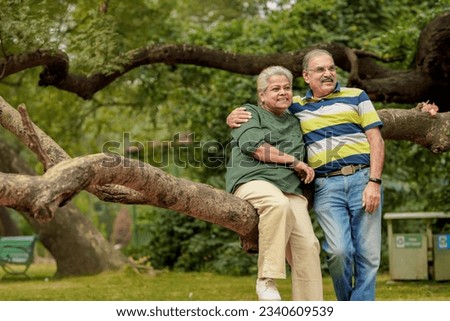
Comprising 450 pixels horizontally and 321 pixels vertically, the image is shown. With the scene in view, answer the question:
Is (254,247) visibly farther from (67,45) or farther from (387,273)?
(387,273)

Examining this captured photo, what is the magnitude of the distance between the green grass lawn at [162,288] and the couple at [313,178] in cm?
477

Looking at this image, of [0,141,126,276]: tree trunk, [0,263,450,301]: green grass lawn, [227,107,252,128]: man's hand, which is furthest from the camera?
[0,141,126,276]: tree trunk

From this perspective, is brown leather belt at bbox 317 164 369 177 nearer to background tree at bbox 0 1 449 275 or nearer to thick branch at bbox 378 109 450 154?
thick branch at bbox 378 109 450 154

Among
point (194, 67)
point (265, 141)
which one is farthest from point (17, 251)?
point (265, 141)

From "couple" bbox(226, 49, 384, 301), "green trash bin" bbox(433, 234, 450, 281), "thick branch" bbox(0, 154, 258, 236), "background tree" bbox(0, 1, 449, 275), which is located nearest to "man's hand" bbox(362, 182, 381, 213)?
"couple" bbox(226, 49, 384, 301)

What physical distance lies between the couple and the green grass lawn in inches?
188

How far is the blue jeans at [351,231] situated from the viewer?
5500 millimetres

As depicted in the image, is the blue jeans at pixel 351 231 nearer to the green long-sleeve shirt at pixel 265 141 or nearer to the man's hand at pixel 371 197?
the man's hand at pixel 371 197

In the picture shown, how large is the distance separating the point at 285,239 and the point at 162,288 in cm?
702

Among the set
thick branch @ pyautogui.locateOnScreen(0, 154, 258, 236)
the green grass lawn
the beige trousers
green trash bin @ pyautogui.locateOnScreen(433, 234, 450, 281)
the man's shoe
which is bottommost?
the green grass lawn

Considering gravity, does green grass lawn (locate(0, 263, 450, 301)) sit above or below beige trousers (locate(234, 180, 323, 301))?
below

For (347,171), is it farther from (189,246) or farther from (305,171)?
(189,246)

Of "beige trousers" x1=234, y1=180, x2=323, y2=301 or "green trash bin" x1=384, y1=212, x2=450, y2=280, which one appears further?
"green trash bin" x1=384, y1=212, x2=450, y2=280

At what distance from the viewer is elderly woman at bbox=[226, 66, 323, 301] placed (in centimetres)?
534
